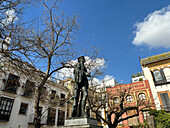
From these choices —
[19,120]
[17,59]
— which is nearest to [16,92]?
[19,120]

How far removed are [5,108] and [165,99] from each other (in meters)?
22.0

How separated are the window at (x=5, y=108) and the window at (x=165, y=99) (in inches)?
827

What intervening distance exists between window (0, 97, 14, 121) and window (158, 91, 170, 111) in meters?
21.0

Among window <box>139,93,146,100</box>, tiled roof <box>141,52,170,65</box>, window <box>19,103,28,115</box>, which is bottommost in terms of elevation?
window <box>19,103,28,115</box>

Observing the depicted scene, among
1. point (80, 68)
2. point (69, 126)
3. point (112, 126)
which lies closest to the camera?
point (69, 126)

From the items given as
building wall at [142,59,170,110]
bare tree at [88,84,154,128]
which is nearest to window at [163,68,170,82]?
building wall at [142,59,170,110]

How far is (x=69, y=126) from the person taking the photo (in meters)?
4.57

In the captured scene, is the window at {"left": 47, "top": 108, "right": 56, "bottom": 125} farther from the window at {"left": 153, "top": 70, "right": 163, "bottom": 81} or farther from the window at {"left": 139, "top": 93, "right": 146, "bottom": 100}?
the window at {"left": 153, "top": 70, "right": 163, "bottom": 81}

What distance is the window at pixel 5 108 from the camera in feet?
45.4

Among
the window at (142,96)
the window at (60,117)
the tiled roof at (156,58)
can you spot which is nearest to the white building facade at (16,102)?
the window at (60,117)

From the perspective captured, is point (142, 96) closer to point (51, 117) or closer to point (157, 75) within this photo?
point (157, 75)

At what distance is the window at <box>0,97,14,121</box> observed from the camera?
13.8m

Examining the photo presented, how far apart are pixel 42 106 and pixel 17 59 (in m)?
14.8

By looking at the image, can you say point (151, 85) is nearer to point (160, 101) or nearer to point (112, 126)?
point (160, 101)
